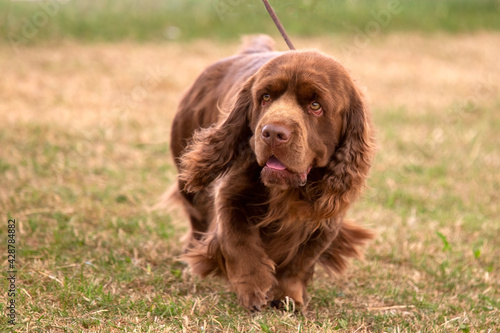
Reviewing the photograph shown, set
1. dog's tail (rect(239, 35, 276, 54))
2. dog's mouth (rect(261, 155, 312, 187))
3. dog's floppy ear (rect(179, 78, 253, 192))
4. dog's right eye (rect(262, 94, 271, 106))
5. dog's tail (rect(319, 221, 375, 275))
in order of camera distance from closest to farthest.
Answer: dog's mouth (rect(261, 155, 312, 187)) < dog's right eye (rect(262, 94, 271, 106)) < dog's floppy ear (rect(179, 78, 253, 192)) < dog's tail (rect(319, 221, 375, 275)) < dog's tail (rect(239, 35, 276, 54))

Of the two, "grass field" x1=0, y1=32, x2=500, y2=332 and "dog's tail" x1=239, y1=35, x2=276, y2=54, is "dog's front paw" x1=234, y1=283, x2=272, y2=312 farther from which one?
"dog's tail" x1=239, y1=35, x2=276, y2=54

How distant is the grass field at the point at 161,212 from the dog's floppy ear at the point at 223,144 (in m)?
0.65

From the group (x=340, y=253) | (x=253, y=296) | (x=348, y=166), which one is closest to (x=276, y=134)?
(x=348, y=166)

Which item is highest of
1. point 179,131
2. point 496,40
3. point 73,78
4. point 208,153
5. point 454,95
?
point 208,153

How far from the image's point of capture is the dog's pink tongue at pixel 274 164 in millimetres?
3146

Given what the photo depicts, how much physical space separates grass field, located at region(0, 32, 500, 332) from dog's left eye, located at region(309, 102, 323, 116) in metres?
0.78

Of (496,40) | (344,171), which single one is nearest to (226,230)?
(344,171)

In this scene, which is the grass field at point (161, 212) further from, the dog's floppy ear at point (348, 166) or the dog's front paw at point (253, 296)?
the dog's floppy ear at point (348, 166)

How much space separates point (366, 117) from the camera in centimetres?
345

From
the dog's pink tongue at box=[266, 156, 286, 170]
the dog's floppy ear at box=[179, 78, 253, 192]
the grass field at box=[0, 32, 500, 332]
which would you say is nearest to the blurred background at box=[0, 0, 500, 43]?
the grass field at box=[0, 32, 500, 332]

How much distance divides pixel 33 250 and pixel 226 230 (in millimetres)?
1328

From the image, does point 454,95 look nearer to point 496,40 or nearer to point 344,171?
point 496,40

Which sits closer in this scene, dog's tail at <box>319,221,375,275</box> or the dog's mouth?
the dog's mouth

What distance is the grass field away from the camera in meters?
3.55
